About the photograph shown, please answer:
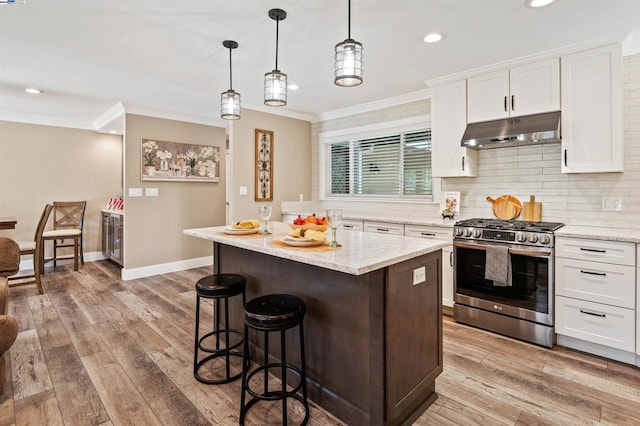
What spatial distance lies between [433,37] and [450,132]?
3.76 feet

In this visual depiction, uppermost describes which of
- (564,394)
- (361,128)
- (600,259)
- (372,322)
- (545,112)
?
(361,128)

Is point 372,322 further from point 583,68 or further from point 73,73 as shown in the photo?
point 73,73

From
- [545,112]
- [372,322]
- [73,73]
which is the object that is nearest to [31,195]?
[73,73]

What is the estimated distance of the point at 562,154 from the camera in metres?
2.94

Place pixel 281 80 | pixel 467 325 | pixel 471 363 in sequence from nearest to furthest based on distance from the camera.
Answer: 1. pixel 281 80
2. pixel 471 363
3. pixel 467 325

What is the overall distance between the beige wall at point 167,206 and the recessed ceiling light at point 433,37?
4.04m

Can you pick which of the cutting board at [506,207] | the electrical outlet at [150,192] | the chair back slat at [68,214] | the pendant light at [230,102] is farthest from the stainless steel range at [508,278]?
the chair back slat at [68,214]

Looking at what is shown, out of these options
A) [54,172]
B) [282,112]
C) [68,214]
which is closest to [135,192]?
[68,214]

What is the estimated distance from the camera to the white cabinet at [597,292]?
247cm

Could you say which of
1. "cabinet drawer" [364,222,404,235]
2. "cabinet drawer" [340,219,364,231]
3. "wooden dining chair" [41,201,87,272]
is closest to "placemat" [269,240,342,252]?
"cabinet drawer" [364,222,404,235]

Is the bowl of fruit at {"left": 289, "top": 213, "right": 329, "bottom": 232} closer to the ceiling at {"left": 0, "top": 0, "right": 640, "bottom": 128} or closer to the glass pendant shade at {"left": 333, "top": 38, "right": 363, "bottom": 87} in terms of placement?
the glass pendant shade at {"left": 333, "top": 38, "right": 363, "bottom": 87}

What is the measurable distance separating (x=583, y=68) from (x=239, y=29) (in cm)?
283

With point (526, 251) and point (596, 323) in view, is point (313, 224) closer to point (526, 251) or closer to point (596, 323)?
point (526, 251)

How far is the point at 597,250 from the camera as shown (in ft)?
8.41
